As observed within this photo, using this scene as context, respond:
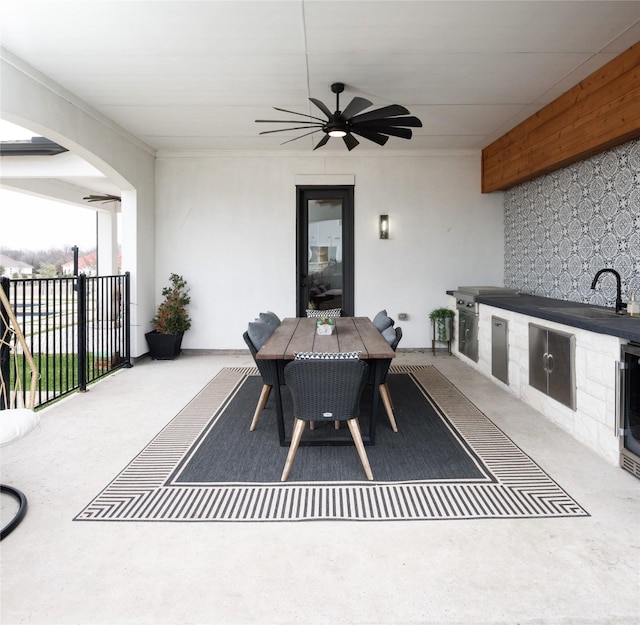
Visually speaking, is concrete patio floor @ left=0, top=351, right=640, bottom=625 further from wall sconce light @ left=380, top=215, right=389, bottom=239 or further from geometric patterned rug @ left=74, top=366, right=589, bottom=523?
wall sconce light @ left=380, top=215, right=389, bottom=239

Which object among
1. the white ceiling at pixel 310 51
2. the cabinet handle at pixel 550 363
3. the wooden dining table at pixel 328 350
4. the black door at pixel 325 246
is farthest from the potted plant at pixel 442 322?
the wooden dining table at pixel 328 350

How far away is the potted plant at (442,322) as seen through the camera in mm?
6262

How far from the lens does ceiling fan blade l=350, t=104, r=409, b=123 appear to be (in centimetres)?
340

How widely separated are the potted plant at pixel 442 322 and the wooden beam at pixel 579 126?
178 centimetres

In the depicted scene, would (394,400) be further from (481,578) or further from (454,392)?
(481,578)

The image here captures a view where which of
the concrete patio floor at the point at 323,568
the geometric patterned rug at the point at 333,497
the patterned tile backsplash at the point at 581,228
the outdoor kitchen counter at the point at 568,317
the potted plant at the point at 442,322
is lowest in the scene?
the concrete patio floor at the point at 323,568

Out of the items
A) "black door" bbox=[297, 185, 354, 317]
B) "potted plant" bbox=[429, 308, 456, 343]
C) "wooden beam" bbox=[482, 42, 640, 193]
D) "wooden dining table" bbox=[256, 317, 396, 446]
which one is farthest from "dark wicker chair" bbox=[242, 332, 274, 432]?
"potted plant" bbox=[429, 308, 456, 343]

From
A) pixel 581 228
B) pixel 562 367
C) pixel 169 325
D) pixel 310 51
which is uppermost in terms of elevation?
pixel 310 51

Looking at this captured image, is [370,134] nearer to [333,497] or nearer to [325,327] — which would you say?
[325,327]

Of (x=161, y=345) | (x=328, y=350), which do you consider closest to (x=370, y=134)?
(x=328, y=350)

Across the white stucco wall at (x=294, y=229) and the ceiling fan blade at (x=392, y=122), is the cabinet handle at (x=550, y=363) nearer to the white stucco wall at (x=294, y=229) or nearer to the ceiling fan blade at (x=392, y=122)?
the ceiling fan blade at (x=392, y=122)

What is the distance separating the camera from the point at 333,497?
2.37 metres

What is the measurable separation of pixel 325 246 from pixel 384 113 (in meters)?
3.15

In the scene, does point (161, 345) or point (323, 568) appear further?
point (161, 345)
